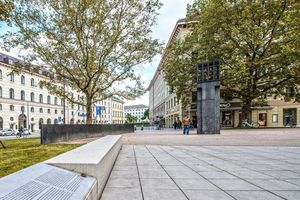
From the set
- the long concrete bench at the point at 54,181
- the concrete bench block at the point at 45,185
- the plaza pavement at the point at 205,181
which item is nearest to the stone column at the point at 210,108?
the plaza pavement at the point at 205,181

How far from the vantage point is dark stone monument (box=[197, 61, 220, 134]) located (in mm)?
21172

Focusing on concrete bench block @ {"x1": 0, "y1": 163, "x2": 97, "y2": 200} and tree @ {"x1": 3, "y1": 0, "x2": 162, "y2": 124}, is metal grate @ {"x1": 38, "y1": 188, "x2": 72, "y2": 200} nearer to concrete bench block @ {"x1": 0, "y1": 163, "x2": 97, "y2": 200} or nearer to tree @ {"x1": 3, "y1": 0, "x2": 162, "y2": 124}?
concrete bench block @ {"x1": 0, "y1": 163, "x2": 97, "y2": 200}

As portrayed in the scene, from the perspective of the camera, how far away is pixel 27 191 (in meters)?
2.29

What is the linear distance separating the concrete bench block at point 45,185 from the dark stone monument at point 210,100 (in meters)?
18.7

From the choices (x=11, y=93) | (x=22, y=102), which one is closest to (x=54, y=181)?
(x=11, y=93)

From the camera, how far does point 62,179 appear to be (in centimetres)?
290

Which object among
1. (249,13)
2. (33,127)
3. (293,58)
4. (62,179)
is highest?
(249,13)

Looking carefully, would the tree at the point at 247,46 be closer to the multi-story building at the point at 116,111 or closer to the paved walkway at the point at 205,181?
the paved walkway at the point at 205,181

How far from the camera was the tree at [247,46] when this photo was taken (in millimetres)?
26672

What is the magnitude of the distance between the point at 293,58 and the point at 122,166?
2452 cm

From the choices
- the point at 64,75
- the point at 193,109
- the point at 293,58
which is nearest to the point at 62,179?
the point at 64,75

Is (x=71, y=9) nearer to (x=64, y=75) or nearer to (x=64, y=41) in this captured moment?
(x=64, y=41)

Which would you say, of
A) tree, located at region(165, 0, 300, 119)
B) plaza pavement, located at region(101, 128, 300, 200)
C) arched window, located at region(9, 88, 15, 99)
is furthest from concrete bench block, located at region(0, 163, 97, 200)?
arched window, located at region(9, 88, 15, 99)

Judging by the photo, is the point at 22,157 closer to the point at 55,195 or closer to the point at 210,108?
the point at 55,195
